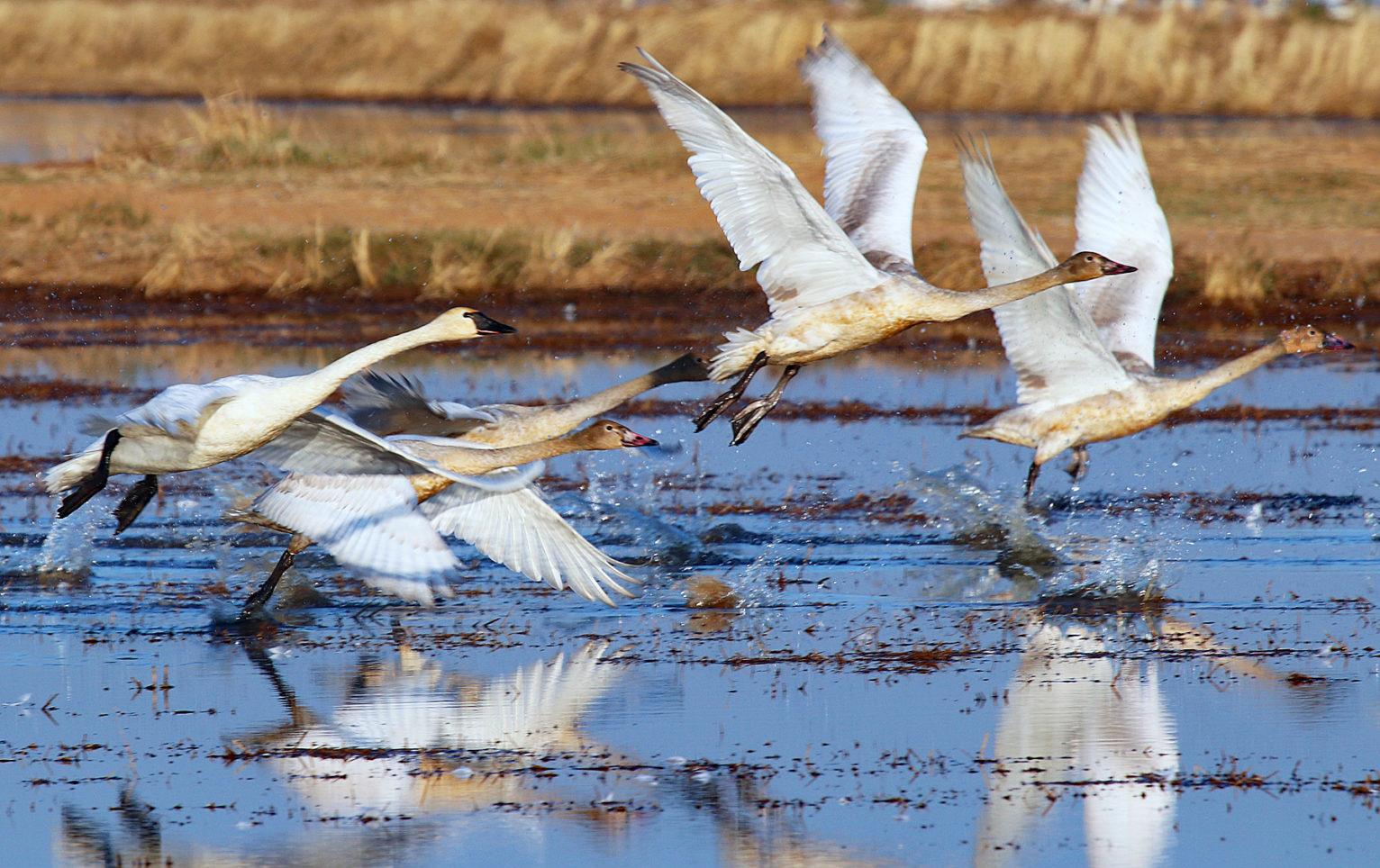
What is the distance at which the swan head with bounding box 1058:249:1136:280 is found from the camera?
1068 centimetres

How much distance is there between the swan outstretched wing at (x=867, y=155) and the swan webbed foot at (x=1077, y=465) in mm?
1656

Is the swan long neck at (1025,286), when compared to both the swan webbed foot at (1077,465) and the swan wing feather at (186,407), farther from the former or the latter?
the swan wing feather at (186,407)

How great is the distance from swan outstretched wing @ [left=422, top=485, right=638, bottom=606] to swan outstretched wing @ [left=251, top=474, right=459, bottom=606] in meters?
0.53

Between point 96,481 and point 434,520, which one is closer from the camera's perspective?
point 96,481

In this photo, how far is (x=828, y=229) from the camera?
1017 centimetres

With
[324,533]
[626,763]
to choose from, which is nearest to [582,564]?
[324,533]

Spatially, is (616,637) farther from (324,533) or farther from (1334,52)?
(1334,52)

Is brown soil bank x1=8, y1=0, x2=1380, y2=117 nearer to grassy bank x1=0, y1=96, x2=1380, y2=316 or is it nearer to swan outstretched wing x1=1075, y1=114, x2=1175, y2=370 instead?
grassy bank x1=0, y1=96, x2=1380, y2=316

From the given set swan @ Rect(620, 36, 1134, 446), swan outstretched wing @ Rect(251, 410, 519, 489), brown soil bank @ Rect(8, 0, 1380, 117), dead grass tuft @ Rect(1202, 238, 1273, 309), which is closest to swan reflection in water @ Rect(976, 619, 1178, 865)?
swan @ Rect(620, 36, 1134, 446)

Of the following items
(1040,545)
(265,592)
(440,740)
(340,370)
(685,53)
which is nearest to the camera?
(440,740)

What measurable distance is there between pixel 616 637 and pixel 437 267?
1330 centimetres

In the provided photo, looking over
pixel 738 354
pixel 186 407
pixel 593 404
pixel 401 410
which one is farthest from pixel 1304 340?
pixel 186 407

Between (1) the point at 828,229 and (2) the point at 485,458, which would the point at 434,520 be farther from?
(1) the point at 828,229

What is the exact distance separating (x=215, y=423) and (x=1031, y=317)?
495cm
